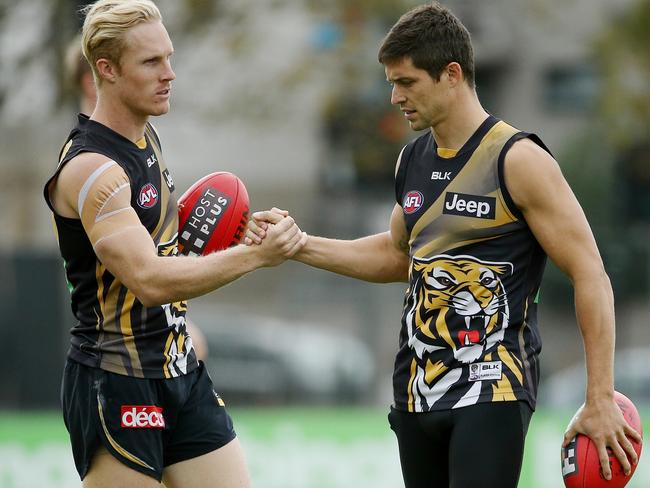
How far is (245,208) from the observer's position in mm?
5055

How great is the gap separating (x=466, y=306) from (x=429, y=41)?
0.98 m

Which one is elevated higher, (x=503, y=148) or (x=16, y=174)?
(x=16, y=174)

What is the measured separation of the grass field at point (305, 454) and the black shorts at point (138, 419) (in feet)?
12.7

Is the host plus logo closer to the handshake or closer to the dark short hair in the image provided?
the handshake

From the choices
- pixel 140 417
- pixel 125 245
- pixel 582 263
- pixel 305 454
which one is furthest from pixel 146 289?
pixel 305 454

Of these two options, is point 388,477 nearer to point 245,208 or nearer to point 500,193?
point 245,208

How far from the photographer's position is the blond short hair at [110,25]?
14.6 ft

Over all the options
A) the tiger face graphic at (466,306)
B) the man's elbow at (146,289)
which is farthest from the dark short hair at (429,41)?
the man's elbow at (146,289)

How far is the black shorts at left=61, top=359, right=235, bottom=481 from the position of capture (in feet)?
14.6

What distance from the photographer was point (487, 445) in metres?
4.30

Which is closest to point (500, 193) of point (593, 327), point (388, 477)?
point (593, 327)

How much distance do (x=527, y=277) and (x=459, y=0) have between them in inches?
707

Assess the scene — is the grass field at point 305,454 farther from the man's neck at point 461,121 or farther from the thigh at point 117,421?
the man's neck at point 461,121

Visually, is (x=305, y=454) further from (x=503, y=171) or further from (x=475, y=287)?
(x=503, y=171)
